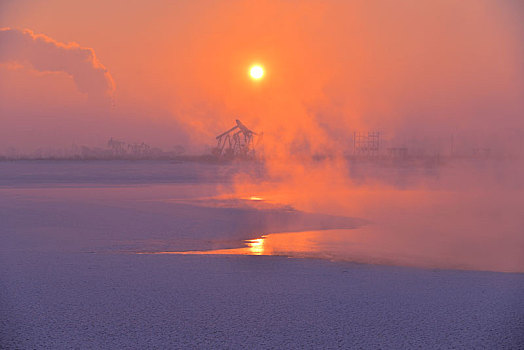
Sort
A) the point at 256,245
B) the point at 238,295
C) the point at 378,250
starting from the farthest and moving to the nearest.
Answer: the point at 256,245 → the point at 378,250 → the point at 238,295

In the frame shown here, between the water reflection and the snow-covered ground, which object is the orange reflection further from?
the snow-covered ground

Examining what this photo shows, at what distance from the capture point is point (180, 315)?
17.9ft

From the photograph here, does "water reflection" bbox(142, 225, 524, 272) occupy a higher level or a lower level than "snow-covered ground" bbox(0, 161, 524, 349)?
lower

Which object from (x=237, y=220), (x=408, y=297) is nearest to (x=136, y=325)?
(x=408, y=297)

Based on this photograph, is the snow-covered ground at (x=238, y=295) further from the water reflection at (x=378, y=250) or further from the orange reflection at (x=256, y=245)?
the orange reflection at (x=256, y=245)

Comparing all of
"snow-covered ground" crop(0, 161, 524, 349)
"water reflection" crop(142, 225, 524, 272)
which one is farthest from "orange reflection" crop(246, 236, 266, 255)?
"snow-covered ground" crop(0, 161, 524, 349)

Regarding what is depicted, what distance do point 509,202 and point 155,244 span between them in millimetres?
17699

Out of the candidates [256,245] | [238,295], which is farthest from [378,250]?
[238,295]

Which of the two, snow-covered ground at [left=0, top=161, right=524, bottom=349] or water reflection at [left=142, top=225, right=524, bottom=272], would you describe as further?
water reflection at [left=142, top=225, right=524, bottom=272]

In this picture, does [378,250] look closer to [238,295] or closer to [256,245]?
[256,245]

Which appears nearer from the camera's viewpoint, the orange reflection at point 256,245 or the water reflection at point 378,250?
the water reflection at point 378,250

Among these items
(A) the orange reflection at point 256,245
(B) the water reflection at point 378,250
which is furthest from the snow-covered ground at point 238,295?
(A) the orange reflection at point 256,245

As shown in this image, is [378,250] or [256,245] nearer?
[378,250]

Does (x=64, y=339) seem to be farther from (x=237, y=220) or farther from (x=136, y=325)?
(x=237, y=220)
